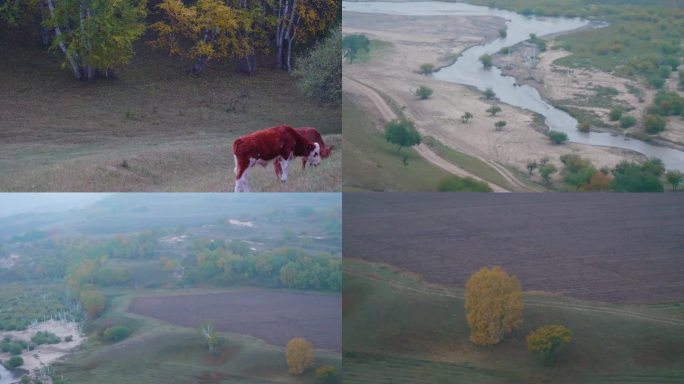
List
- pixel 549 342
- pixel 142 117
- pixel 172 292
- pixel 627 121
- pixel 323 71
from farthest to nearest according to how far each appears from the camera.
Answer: pixel 142 117, pixel 323 71, pixel 627 121, pixel 172 292, pixel 549 342

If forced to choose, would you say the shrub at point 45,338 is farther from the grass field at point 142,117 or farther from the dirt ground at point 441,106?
the dirt ground at point 441,106

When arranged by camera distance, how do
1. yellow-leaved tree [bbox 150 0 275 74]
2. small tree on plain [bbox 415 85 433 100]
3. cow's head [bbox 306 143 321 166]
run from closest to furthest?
cow's head [bbox 306 143 321 166] < small tree on plain [bbox 415 85 433 100] < yellow-leaved tree [bbox 150 0 275 74]

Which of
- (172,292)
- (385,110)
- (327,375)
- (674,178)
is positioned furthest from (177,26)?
(674,178)

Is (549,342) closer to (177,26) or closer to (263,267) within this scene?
(263,267)

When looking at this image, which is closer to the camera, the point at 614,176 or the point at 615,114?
the point at 614,176

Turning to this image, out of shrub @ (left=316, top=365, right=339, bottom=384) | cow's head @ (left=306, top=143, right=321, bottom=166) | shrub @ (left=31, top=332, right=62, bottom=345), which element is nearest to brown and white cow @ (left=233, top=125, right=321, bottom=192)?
cow's head @ (left=306, top=143, right=321, bottom=166)

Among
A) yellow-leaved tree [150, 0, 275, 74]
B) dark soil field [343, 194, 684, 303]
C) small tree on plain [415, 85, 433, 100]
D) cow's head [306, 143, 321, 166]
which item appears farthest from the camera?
yellow-leaved tree [150, 0, 275, 74]

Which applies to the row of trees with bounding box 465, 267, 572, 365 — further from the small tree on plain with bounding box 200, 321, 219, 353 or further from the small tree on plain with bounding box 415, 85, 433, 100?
the small tree on plain with bounding box 200, 321, 219, 353
